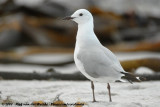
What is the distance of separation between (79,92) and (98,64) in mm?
739

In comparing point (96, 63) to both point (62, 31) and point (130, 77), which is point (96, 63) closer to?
point (130, 77)

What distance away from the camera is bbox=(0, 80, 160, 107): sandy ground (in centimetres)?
418

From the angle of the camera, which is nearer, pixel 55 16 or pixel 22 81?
pixel 22 81

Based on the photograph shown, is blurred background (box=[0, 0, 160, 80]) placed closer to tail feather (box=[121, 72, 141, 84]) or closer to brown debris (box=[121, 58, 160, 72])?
brown debris (box=[121, 58, 160, 72])

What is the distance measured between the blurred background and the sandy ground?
7.16 ft

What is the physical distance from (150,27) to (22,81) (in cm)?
754

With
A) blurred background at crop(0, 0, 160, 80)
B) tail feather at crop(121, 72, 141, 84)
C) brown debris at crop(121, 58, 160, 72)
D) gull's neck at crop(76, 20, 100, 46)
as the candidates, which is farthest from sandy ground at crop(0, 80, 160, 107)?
blurred background at crop(0, 0, 160, 80)

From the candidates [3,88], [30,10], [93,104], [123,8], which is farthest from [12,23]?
[93,104]

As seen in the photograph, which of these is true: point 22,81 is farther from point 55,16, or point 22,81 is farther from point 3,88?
point 55,16

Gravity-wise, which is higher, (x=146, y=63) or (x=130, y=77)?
(x=146, y=63)

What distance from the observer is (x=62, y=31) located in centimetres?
1030

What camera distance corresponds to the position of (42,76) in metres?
5.62

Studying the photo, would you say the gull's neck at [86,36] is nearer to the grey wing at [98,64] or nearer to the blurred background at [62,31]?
the grey wing at [98,64]

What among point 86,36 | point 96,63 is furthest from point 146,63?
point 96,63
